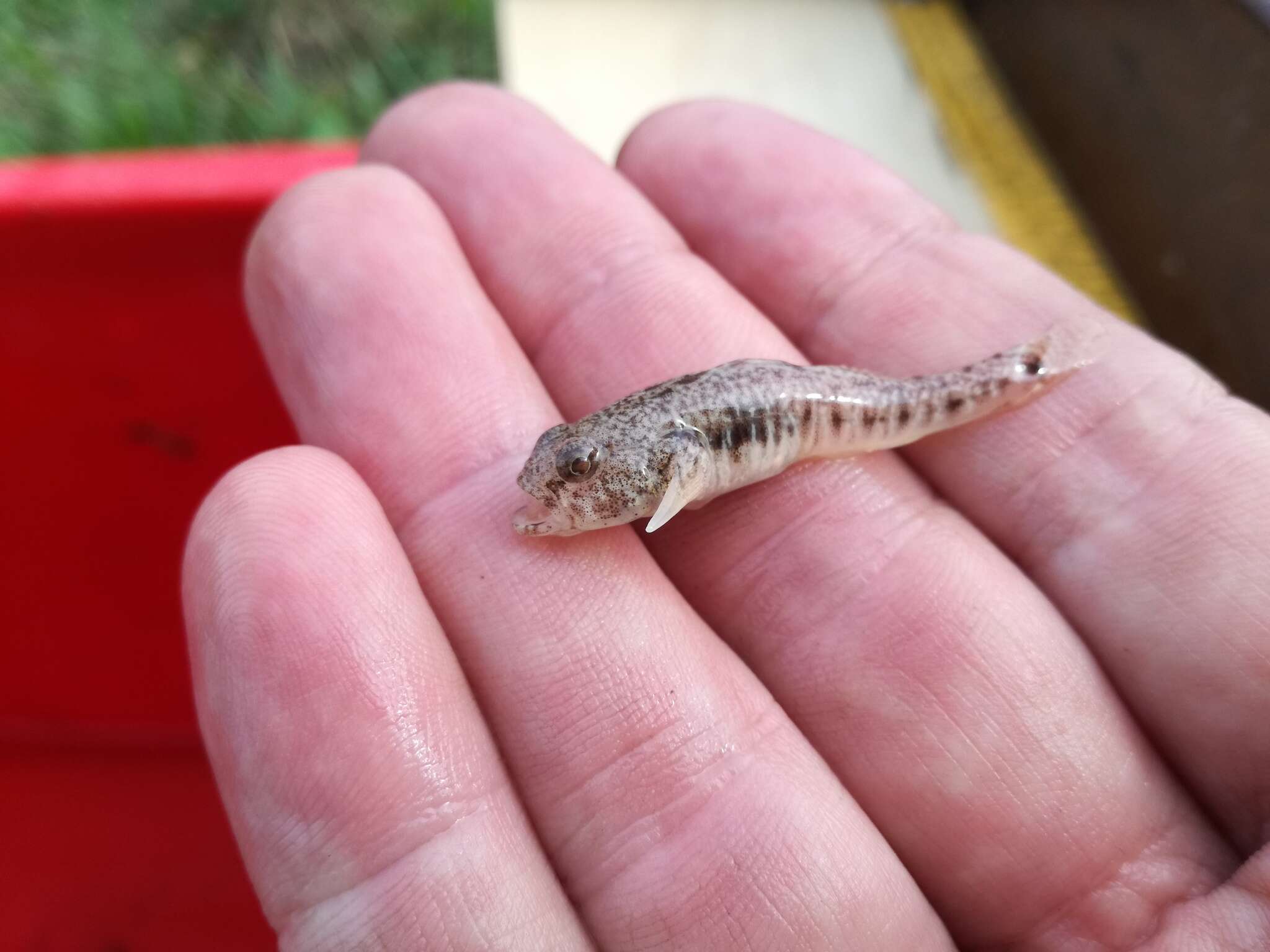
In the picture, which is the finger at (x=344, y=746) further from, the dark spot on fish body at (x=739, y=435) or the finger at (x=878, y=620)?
the dark spot on fish body at (x=739, y=435)

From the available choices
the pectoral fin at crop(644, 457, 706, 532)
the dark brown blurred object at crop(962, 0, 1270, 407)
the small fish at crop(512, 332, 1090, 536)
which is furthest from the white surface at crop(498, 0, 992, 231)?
the pectoral fin at crop(644, 457, 706, 532)

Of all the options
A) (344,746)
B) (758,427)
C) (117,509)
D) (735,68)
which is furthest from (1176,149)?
(117,509)

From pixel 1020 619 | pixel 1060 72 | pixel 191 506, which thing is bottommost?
pixel 191 506

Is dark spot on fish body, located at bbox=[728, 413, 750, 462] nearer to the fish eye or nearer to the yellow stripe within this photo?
the fish eye

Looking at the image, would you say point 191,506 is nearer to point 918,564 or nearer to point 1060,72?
point 918,564

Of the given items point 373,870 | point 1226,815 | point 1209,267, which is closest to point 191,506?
point 373,870

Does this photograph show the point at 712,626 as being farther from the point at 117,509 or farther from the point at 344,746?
the point at 117,509
